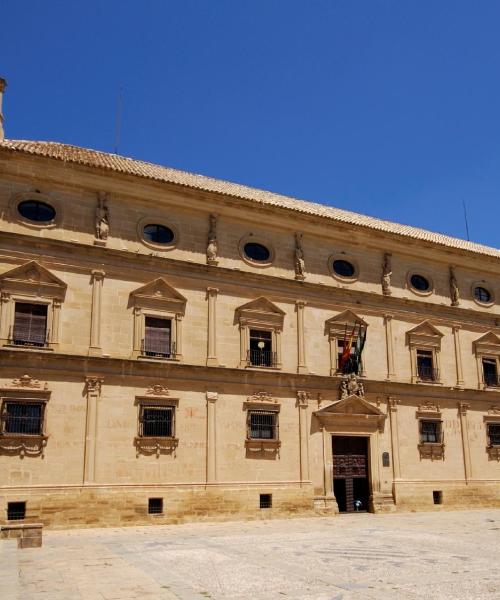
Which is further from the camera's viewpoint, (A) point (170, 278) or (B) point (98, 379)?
(A) point (170, 278)

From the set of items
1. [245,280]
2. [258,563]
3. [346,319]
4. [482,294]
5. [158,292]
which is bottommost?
[258,563]

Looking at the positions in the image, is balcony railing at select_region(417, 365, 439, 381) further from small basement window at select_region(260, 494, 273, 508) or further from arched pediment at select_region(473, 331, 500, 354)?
small basement window at select_region(260, 494, 273, 508)

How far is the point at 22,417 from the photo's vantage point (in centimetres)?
2025

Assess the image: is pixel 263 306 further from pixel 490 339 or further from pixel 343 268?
pixel 490 339

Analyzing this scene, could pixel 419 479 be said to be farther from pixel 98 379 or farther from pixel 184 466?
pixel 98 379

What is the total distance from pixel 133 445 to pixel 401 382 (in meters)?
12.2

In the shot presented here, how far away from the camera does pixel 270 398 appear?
2458cm

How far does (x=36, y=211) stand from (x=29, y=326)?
164 inches

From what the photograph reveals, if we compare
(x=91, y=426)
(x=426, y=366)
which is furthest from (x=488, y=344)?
(x=91, y=426)

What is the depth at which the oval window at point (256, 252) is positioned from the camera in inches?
1030

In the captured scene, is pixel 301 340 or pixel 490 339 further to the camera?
pixel 490 339

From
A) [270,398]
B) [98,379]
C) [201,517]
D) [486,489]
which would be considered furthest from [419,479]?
[98,379]

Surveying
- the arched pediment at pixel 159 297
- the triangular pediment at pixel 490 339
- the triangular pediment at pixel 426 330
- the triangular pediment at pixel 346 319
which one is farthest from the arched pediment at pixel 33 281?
the triangular pediment at pixel 490 339

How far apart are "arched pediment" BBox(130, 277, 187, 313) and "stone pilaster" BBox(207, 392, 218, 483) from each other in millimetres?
3485
